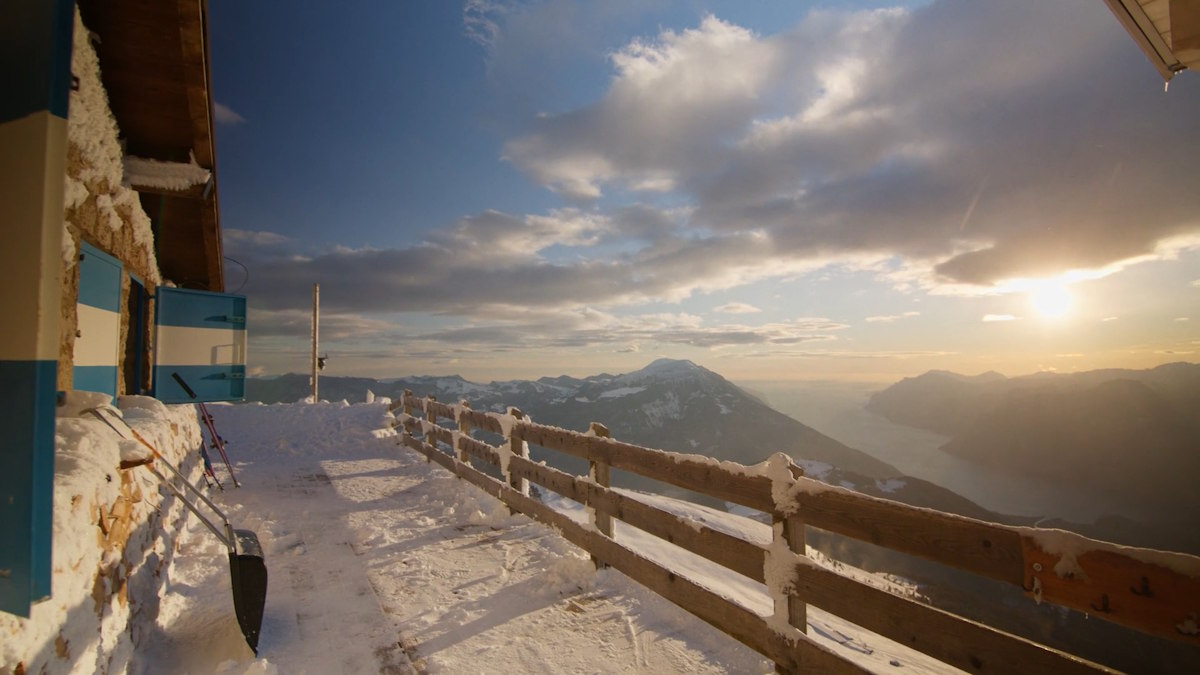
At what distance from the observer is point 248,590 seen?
11.7ft

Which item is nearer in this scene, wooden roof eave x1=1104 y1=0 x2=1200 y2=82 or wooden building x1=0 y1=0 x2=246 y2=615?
wooden building x1=0 y1=0 x2=246 y2=615

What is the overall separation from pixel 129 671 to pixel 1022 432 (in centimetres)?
17738

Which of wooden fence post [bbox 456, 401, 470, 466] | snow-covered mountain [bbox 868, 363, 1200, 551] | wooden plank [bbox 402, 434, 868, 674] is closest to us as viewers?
wooden plank [bbox 402, 434, 868, 674]

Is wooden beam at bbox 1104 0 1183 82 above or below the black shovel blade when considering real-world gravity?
above

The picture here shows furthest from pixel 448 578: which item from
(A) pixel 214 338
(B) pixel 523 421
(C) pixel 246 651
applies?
(A) pixel 214 338

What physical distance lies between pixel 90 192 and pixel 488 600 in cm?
521

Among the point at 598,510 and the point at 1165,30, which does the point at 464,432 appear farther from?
the point at 1165,30

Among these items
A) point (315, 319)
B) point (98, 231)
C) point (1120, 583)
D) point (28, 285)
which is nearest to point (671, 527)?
point (1120, 583)

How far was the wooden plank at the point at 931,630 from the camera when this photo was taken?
2.26m

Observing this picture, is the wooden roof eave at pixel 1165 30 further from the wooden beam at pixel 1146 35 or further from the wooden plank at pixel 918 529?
the wooden plank at pixel 918 529

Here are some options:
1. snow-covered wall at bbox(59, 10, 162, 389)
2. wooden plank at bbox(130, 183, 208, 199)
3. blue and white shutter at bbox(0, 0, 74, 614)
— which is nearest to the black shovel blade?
blue and white shutter at bbox(0, 0, 74, 614)

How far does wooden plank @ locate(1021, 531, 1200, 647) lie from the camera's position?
191 centimetres

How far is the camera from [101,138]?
4926 mm

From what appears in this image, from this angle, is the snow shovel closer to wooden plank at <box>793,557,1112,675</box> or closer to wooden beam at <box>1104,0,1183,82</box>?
A: wooden plank at <box>793,557,1112,675</box>
